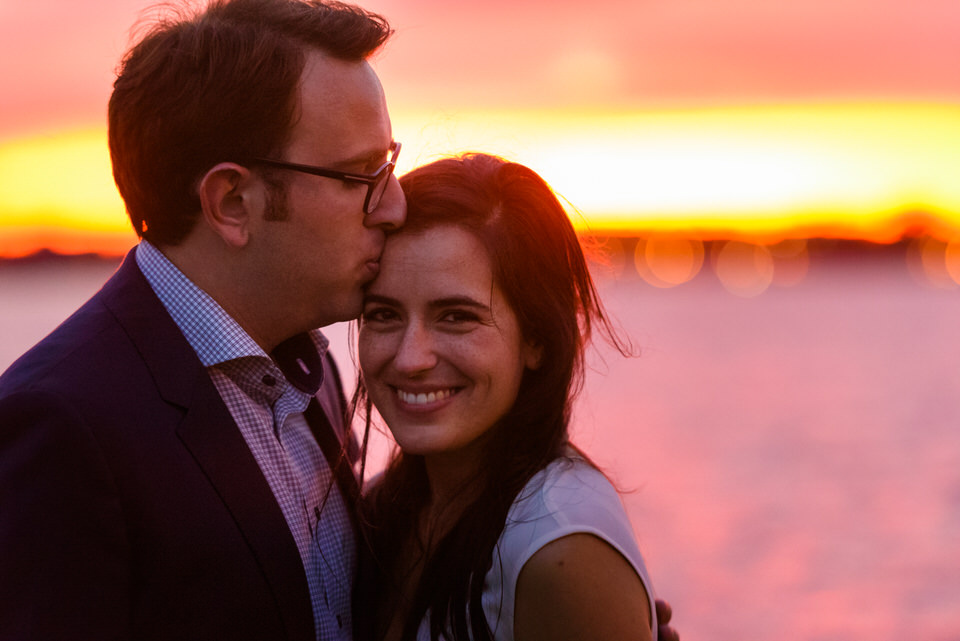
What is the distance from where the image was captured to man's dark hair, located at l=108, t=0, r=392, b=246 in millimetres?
2787

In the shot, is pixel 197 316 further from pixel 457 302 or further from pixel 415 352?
pixel 457 302

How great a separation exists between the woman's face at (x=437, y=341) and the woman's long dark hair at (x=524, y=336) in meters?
0.06

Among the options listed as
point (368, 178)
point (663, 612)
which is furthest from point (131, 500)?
point (663, 612)

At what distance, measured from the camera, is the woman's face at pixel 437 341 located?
9.34 ft

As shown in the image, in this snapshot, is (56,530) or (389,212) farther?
(389,212)

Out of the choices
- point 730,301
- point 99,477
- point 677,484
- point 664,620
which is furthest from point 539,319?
point 730,301

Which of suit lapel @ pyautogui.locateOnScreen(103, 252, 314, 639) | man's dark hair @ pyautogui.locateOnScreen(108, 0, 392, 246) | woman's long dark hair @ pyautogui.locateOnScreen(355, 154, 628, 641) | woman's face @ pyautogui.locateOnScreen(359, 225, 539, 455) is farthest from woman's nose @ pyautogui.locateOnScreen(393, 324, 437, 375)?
man's dark hair @ pyautogui.locateOnScreen(108, 0, 392, 246)

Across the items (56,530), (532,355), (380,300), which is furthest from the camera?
(532,355)

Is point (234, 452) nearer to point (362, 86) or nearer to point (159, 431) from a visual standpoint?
point (159, 431)

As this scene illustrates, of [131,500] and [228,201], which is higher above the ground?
[228,201]

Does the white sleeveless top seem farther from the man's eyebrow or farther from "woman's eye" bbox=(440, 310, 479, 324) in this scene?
the man's eyebrow

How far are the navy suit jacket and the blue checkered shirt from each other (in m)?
0.08

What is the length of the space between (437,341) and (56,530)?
1.08 meters

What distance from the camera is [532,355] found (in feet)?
10.1
